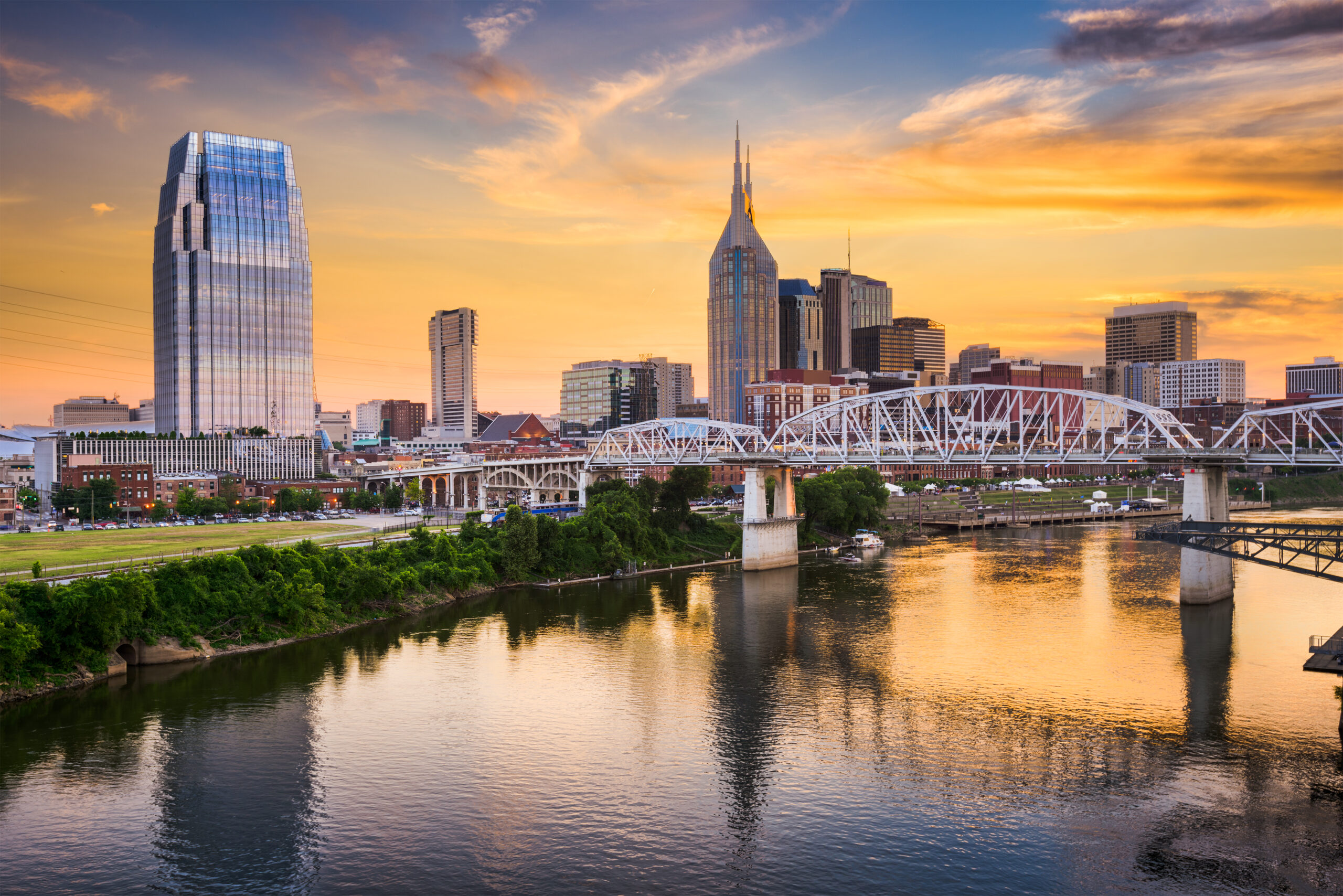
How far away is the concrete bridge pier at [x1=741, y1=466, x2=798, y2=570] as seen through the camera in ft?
294

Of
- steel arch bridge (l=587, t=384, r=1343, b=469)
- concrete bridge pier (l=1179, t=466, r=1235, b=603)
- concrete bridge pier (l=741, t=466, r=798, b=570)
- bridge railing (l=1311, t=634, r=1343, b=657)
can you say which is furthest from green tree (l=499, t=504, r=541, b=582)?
bridge railing (l=1311, t=634, r=1343, b=657)

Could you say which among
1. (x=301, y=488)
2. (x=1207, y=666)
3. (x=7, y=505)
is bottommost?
(x=1207, y=666)

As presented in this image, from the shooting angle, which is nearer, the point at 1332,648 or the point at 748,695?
the point at 1332,648

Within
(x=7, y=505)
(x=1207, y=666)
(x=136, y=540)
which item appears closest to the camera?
(x=1207, y=666)

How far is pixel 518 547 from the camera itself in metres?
78.4

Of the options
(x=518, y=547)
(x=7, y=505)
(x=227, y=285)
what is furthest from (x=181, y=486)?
(x=518, y=547)

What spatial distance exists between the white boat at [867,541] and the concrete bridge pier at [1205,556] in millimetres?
36300

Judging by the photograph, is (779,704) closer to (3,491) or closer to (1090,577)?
(1090,577)

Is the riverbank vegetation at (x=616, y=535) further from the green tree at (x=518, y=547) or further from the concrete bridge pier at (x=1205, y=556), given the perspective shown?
the concrete bridge pier at (x=1205, y=556)

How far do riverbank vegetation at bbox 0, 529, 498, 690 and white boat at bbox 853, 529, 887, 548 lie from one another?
142ft

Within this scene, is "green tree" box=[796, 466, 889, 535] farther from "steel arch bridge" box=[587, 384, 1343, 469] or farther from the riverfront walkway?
the riverfront walkway

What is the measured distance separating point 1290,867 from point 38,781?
39260mm

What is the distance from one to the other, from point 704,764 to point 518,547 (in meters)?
43.5

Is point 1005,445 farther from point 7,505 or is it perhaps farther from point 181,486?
point 7,505
